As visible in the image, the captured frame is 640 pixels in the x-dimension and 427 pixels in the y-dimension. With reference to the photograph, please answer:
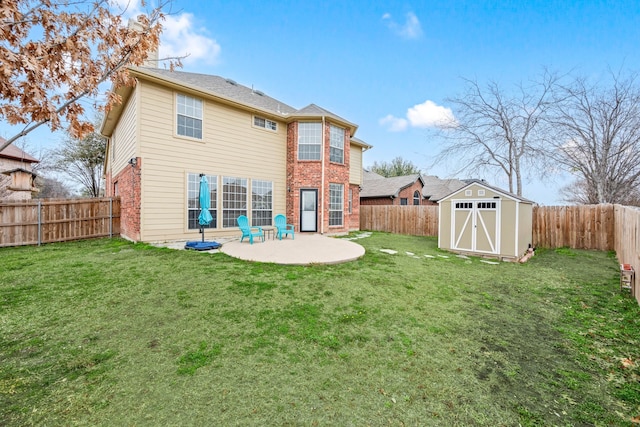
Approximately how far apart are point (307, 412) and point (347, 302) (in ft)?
7.42

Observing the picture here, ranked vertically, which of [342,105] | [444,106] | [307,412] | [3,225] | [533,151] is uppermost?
[342,105]

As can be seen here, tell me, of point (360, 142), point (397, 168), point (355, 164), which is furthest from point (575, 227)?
point (397, 168)

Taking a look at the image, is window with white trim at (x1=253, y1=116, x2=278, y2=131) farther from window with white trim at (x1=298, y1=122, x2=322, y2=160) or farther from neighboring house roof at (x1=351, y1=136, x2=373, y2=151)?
neighboring house roof at (x1=351, y1=136, x2=373, y2=151)

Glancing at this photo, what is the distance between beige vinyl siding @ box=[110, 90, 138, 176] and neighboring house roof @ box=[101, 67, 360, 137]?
0.32 m

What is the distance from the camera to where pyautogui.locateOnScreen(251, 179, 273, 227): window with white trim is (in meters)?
10.9

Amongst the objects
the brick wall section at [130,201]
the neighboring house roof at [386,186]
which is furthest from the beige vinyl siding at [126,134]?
the neighboring house roof at [386,186]

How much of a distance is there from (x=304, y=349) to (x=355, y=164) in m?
13.4

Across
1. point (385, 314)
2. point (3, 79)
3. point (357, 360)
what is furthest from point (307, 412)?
point (3, 79)

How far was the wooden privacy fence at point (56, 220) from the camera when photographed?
8211 mm

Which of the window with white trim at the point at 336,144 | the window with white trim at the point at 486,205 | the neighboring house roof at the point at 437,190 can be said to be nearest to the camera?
the window with white trim at the point at 486,205

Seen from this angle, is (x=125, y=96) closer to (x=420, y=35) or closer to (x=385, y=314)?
(x=385, y=314)

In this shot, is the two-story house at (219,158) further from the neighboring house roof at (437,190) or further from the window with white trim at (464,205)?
the neighboring house roof at (437,190)

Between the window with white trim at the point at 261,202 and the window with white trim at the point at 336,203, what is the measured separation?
283cm

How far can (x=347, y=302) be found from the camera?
4.26m
